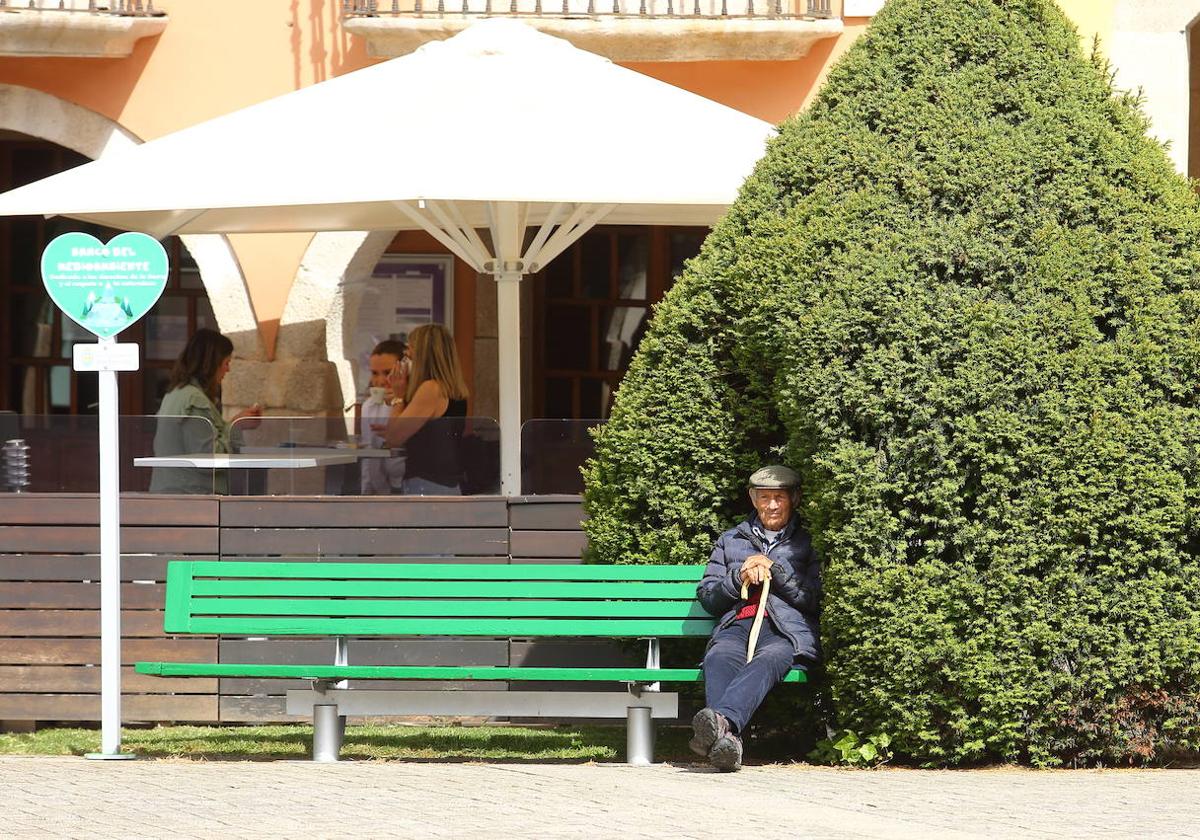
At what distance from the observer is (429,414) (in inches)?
355

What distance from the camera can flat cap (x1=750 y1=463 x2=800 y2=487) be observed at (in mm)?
7145

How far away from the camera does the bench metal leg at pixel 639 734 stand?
7.15 meters

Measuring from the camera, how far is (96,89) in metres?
12.7

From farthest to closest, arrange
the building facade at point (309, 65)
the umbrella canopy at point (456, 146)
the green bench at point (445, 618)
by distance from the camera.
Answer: the building facade at point (309, 65), the umbrella canopy at point (456, 146), the green bench at point (445, 618)

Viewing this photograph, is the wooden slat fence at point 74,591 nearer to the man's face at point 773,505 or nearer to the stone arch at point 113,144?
the man's face at point 773,505

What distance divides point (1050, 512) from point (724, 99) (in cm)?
644

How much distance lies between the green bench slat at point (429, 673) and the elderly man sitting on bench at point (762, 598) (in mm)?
150

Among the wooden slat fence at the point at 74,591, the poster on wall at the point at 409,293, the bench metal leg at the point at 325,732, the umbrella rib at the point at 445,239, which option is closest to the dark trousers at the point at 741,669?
the bench metal leg at the point at 325,732

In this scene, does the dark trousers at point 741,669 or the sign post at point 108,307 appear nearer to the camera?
the dark trousers at point 741,669

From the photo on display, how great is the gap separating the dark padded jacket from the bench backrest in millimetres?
162

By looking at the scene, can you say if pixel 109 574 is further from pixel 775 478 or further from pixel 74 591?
pixel 775 478

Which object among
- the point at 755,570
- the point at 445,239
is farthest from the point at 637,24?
the point at 755,570

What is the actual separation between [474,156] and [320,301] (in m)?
4.47

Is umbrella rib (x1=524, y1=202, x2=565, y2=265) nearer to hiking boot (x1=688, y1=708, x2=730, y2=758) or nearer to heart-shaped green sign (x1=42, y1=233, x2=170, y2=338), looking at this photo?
heart-shaped green sign (x1=42, y1=233, x2=170, y2=338)
